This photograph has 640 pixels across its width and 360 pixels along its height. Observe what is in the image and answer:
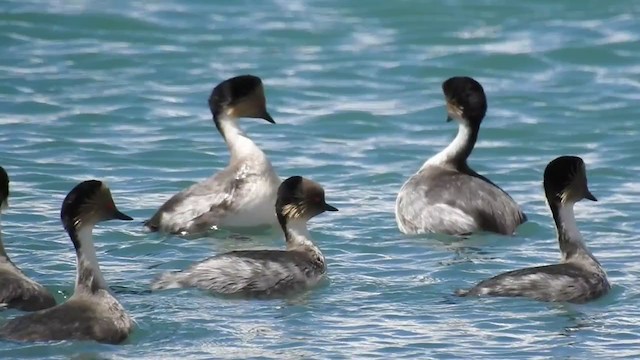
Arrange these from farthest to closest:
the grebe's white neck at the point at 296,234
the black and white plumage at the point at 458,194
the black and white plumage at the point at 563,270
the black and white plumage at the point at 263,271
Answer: the black and white plumage at the point at 458,194, the grebe's white neck at the point at 296,234, the black and white plumage at the point at 263,271, the black and white plumage at the point at 563,270

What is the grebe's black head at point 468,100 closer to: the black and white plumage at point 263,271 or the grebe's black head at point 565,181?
the grebe's black head at point 565,181

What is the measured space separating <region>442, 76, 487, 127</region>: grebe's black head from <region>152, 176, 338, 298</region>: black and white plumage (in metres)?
2.86

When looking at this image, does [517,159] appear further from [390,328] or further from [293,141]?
[390,328]

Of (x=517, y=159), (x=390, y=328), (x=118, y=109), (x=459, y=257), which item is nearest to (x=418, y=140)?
(x=517, y=159)

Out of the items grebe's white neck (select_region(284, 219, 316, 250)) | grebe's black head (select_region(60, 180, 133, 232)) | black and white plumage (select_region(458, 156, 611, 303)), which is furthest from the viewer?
grebe's white neck (select_region(284, 219, 316, 250))

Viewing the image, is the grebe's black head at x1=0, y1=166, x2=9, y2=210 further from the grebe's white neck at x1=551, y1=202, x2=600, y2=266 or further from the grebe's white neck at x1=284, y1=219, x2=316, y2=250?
the grebe's white neck at x1=551, y1=202, x2=600, y2=266

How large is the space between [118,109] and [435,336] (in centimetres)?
895

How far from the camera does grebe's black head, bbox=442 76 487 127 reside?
16.0 metres

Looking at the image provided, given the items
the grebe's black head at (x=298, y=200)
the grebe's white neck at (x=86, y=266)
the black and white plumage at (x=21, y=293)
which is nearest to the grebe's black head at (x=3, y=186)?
the black and white plumage at (x=21, y=293)

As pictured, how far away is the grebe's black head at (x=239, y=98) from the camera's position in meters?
16.0

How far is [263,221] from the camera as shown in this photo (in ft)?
49.7

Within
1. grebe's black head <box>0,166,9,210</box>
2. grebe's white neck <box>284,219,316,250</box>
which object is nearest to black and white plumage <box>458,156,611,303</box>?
grebe's white neck <box>284,219,316,250</box>

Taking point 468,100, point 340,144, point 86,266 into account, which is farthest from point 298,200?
point 340,144

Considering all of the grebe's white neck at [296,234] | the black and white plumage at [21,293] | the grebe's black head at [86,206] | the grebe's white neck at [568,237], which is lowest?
the black and white plumage at [21,293]
